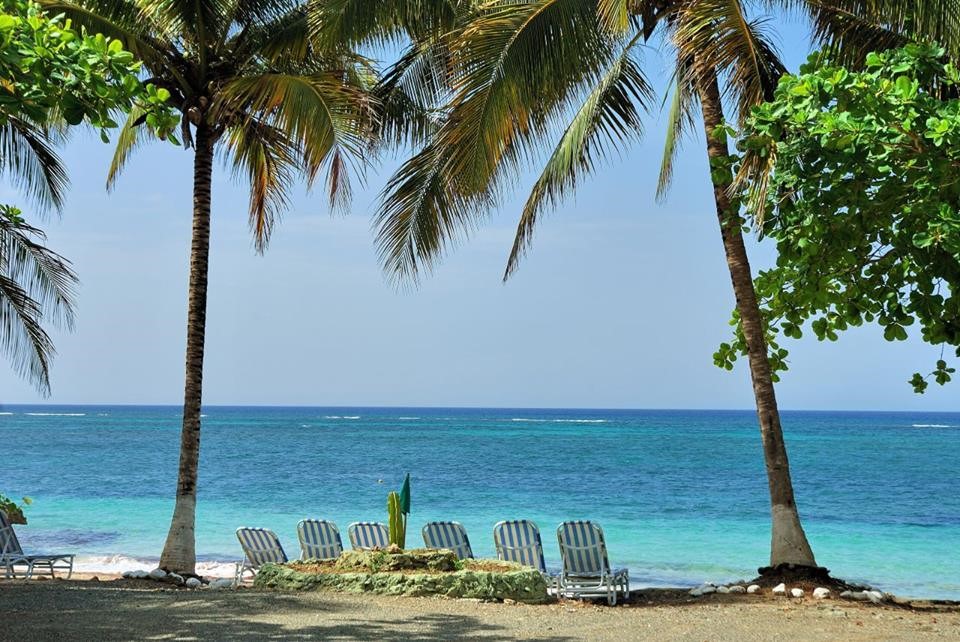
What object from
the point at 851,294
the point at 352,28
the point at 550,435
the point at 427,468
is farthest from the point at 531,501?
the point at 550,435

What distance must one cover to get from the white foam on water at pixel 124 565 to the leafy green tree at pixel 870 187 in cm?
1273

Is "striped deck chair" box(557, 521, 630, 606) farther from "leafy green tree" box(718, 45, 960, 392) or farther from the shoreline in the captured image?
the shoreline

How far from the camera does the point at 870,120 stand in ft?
13.7

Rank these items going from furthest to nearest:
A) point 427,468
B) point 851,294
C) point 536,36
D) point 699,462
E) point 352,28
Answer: point 699,462 → point 427,468 → point 352,28 → point 536,36 → point 851,294

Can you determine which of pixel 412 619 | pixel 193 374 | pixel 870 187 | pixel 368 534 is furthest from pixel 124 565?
pixel 870 187

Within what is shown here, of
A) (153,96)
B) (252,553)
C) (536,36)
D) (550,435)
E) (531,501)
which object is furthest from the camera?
(550,435)

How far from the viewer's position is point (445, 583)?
8.69 m

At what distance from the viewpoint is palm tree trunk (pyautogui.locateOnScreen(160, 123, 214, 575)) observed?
1078cm

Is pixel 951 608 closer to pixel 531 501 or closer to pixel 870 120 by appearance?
pixel 870 120

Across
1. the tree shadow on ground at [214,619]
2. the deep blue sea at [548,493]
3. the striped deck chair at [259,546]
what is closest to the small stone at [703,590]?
the tree shadow on ground at [214,619]

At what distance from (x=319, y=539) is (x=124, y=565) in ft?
24.8

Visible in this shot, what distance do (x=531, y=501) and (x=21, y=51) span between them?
1213 inches

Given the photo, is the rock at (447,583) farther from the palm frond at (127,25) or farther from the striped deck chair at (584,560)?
the palm frond at (127,25)

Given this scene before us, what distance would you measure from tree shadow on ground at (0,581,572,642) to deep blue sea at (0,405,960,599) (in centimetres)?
930
